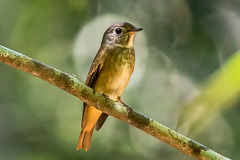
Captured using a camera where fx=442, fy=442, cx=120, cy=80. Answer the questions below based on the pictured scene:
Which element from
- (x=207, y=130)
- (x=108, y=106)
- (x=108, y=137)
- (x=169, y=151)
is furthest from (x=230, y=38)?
(x=108, y=106)

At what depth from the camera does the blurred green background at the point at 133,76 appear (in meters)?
5.06

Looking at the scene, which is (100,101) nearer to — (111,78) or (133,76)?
(111,78)

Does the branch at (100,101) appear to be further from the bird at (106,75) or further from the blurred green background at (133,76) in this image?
the blurred green background at (133,76)

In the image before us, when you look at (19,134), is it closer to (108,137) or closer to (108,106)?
(108,137)

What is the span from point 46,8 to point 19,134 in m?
1.63

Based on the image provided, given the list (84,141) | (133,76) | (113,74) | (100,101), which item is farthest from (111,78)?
(133,76)

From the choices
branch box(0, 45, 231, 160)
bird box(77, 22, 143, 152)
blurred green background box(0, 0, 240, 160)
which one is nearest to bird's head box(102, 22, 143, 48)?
bird box(77, 22, 143, 152)

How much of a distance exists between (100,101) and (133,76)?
10.3ft

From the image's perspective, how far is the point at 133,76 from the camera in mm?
5676

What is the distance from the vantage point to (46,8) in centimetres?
565

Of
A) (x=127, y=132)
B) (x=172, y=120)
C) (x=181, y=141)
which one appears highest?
(x=181, y=141)

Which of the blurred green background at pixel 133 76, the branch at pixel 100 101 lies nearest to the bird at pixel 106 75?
the branch at pixel 100 101

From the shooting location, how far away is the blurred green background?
16.6ft

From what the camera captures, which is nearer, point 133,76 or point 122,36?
point 122,36
